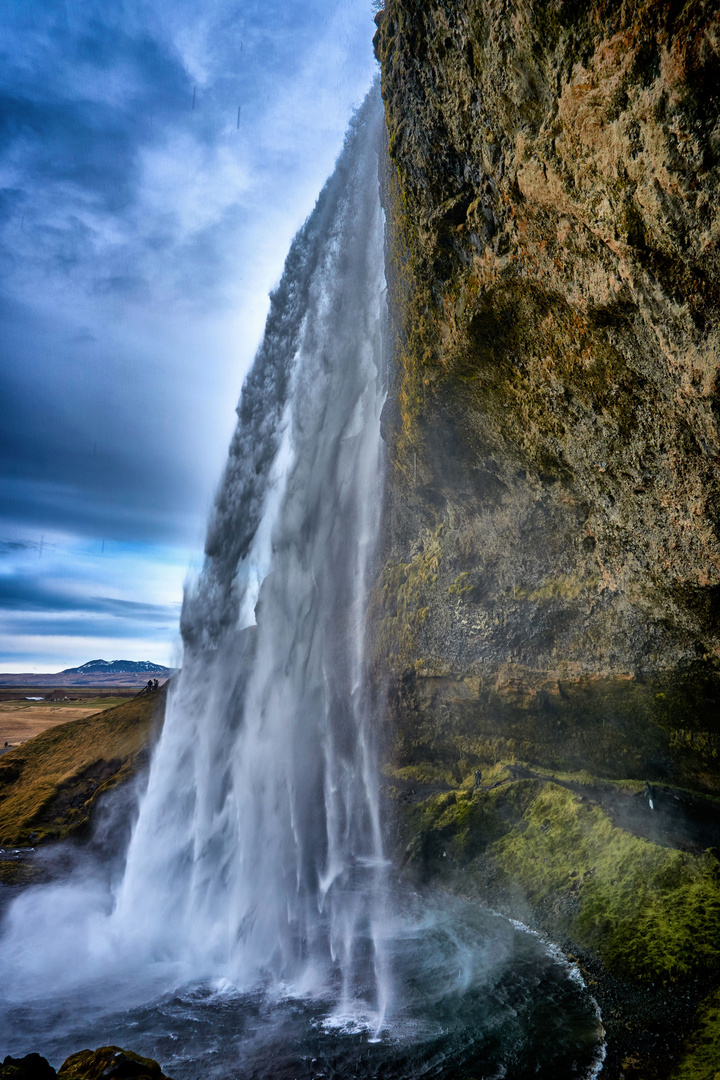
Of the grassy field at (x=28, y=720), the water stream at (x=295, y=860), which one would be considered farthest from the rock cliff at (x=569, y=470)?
the grassy field at (x=28, y=720)

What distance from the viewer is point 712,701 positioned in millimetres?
9758

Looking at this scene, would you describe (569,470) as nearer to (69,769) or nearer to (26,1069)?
(26,1069)

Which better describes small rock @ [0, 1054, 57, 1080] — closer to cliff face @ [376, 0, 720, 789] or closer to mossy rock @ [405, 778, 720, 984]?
mossy rock @ [405, 778, 720, 984]

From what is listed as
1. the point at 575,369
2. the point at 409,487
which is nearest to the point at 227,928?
the point at 409,487

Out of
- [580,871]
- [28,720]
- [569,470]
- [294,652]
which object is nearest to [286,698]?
[294,652]

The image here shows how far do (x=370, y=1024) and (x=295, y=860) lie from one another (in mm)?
7805

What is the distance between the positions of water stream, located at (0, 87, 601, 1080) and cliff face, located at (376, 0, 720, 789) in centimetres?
396

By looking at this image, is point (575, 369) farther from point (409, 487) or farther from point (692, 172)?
point (409, 487)

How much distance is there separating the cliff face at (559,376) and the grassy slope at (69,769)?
1161 cm

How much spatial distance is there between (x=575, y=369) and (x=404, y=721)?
1148 cm

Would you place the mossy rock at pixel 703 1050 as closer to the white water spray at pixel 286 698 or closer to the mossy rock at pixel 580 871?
the mossy rock at pixel 580 871

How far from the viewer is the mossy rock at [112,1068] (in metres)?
5.49

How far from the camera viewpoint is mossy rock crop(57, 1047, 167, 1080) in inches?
216

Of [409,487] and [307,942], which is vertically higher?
[409,487]
